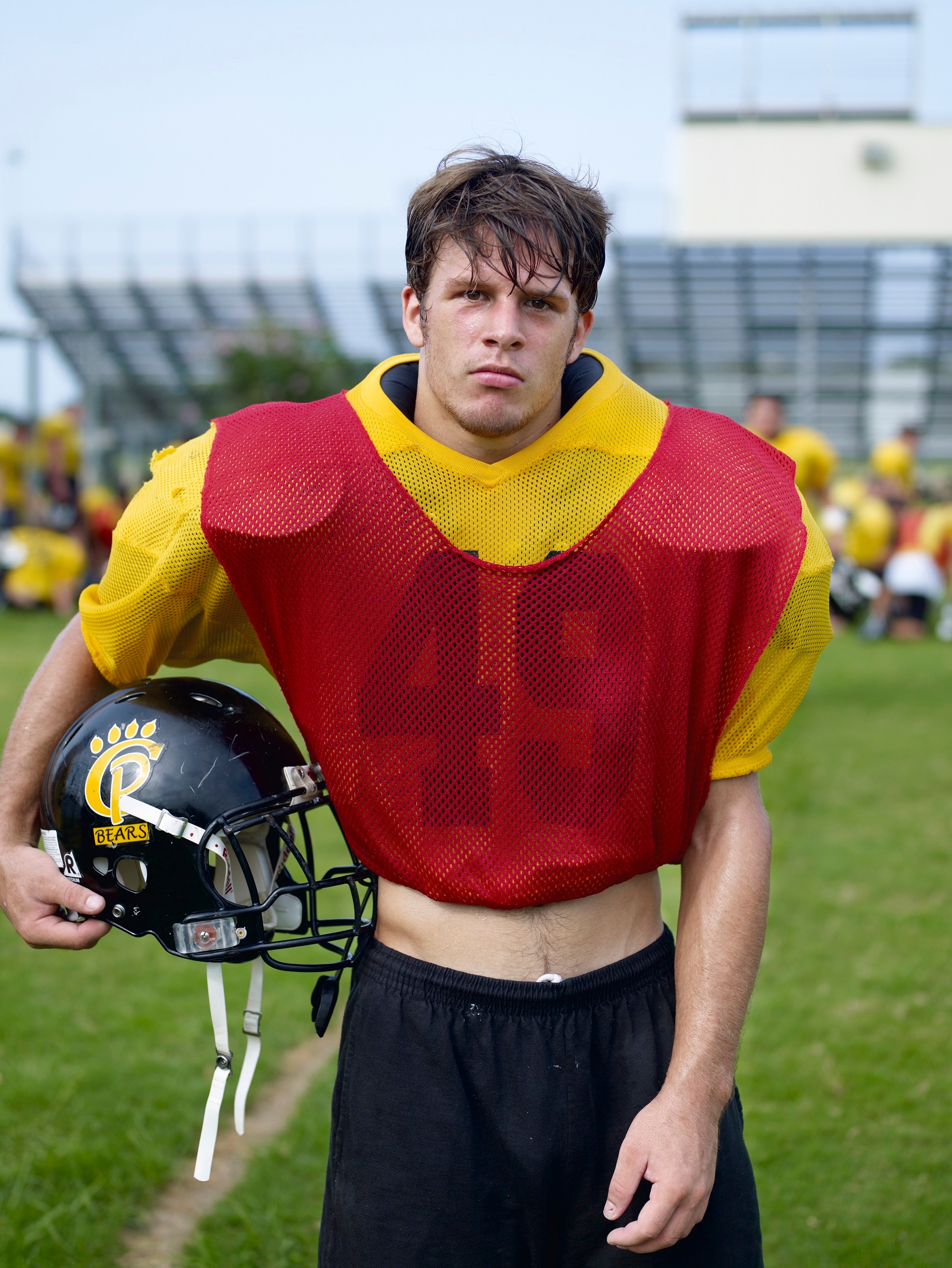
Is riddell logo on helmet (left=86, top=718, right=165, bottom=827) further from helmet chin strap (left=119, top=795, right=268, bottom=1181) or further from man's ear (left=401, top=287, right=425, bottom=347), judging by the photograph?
man's ear (left=401, top=287, right=425, bottom=347)

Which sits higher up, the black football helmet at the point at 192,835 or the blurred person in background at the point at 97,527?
the black football helmet at the point at 192,835

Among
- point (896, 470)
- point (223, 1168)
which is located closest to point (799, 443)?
point (896, 470)

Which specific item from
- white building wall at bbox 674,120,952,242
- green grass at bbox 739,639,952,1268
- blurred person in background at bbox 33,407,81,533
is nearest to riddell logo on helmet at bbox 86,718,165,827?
green grass at bbox 739,639,952,1268

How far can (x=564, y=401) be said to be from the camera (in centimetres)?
219

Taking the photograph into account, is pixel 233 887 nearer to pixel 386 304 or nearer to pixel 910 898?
pixel 910 898

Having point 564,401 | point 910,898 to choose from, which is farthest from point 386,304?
point 564,401

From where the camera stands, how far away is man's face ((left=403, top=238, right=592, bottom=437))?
1998 millimetres

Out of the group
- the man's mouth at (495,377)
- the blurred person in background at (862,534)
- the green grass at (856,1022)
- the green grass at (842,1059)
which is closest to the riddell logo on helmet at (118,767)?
the man's mouth at (495,377)

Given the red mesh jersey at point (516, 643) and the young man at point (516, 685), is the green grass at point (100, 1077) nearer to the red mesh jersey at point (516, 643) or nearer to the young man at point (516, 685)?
the young man at point (516, 685)

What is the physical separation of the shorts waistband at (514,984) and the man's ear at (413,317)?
1062mm

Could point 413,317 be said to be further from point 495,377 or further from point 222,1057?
point 222,1057

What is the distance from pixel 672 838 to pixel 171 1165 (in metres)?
2.45

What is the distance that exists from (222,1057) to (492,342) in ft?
4.23

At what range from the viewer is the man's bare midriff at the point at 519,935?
2.13 m
